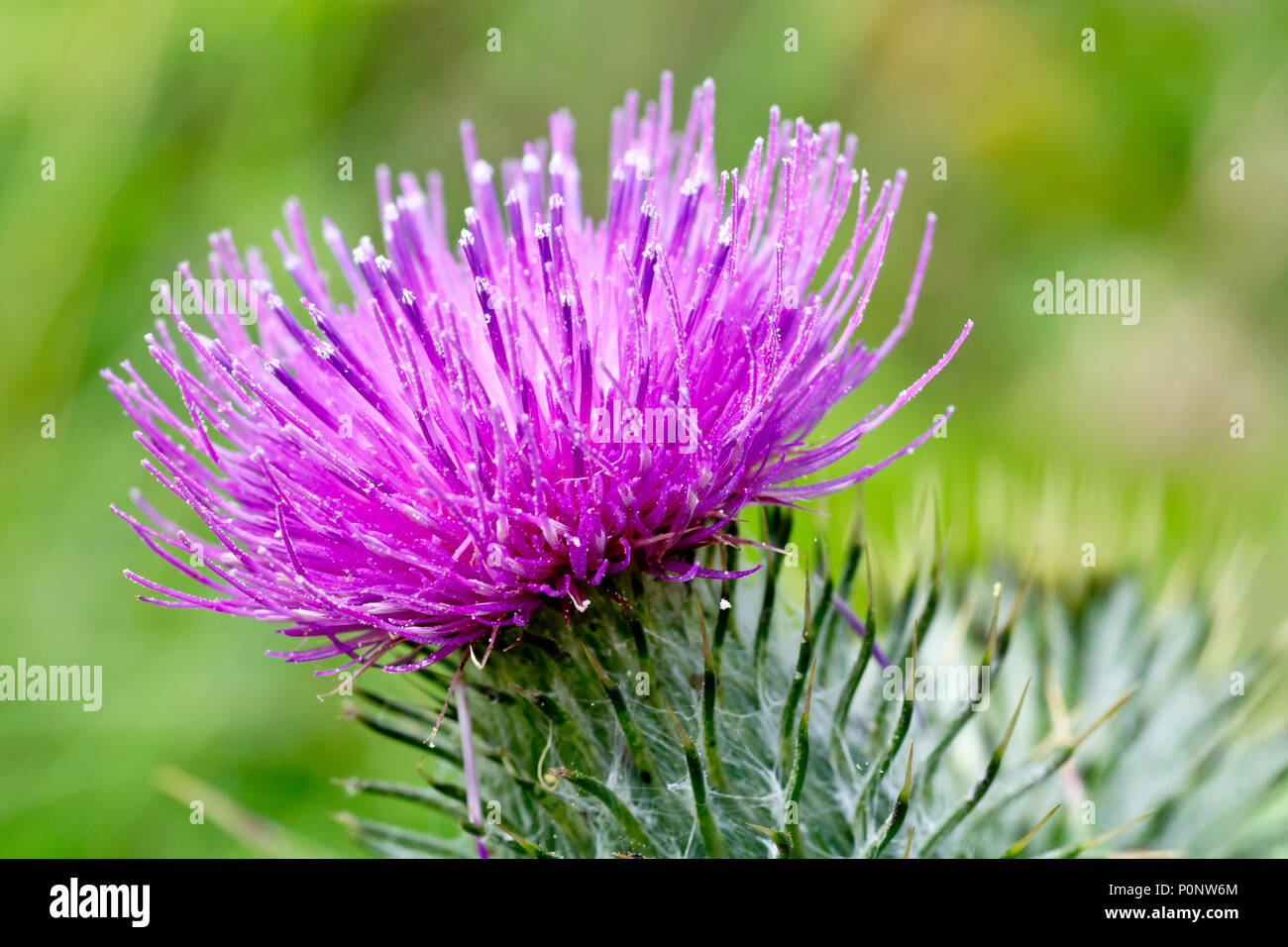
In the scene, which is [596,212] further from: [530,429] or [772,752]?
[772,752]

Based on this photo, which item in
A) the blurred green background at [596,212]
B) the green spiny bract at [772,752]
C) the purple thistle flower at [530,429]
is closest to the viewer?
the purple thistle flower at [530,429]

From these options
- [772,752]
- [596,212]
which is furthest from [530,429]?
[596,212]

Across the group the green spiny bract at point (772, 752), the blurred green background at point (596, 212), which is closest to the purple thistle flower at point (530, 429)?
the green spiny bract at point (772, 752)

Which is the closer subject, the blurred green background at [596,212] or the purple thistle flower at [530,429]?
the purple thistle flower at [530,429]

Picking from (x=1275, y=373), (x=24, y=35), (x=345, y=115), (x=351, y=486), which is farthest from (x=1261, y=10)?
(x=24, y=35)

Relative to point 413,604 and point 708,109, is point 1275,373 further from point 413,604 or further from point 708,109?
point 413,604

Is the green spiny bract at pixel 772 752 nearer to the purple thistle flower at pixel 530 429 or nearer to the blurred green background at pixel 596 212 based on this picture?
the purple thistle flower at pixel 530 429

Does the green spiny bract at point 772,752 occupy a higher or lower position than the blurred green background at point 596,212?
lower

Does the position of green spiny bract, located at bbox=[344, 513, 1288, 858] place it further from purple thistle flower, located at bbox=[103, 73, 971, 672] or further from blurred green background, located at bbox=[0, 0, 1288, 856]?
blurred green background, located at bbox=[0, 0, 1288, 856]
